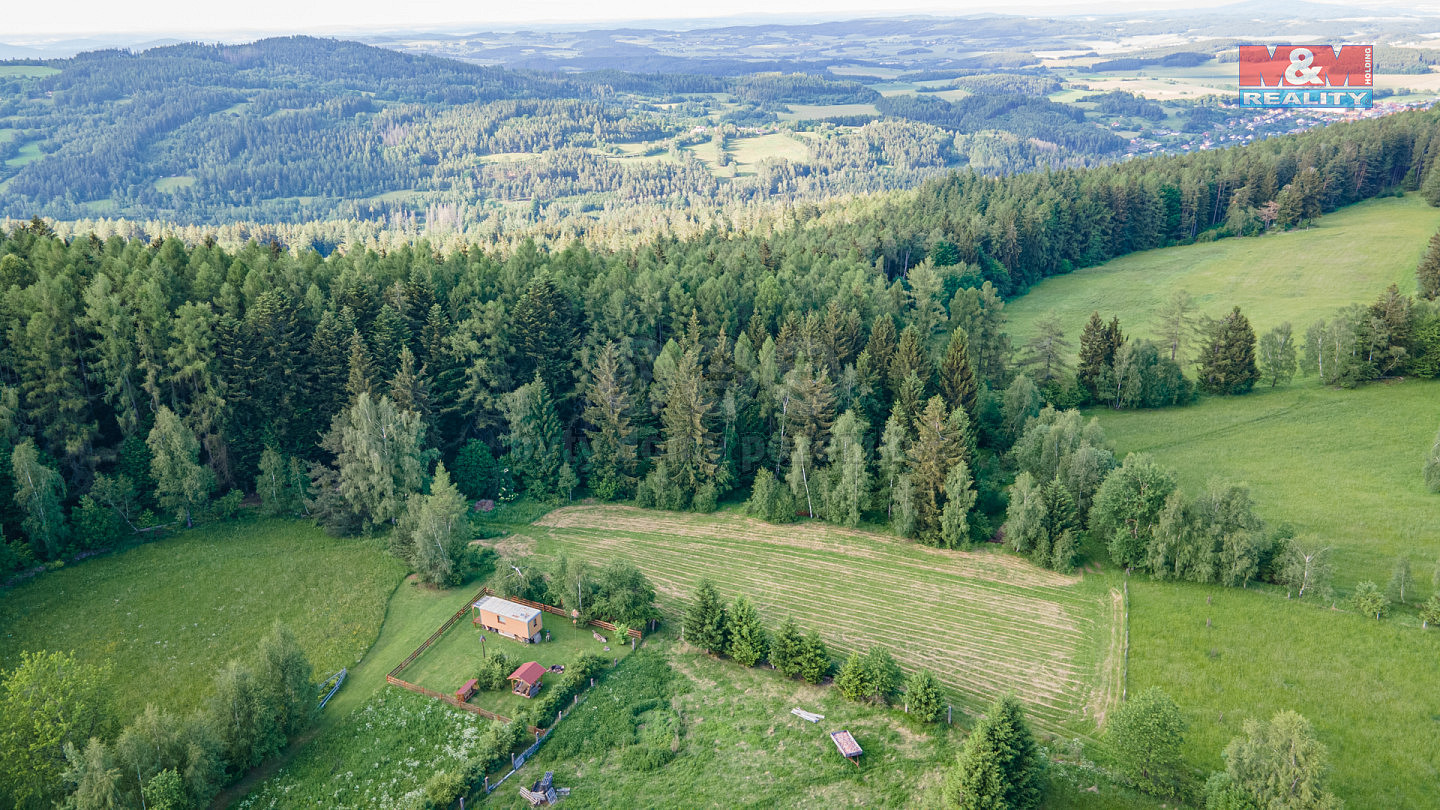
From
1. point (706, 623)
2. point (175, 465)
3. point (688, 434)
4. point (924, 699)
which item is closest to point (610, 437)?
point (688, 434)

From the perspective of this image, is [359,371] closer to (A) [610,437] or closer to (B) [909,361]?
(A) [610,437]

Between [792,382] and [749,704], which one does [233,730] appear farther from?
[792,382]

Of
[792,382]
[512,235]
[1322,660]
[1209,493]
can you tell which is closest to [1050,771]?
[1322,660]

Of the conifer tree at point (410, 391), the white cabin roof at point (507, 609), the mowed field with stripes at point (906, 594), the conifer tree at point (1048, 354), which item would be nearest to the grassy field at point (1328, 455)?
the conifer tree at point (1048, 354)

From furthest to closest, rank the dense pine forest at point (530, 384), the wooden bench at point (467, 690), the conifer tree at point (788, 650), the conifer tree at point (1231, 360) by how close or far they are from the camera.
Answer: the conifer tree at point (1231, 360)
the dense pine forest at point (530, 384)
the conifer tree at point (788, 650)
the wooden bench at point (467, 690)

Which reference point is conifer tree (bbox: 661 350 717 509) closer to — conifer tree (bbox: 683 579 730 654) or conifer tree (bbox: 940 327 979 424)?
conifer tree (bbox: 683 579 730 654)

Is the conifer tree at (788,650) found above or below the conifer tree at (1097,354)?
below

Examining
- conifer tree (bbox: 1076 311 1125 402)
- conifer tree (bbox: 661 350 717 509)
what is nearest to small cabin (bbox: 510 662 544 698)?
conifer tree (bbox: 661 350 717 509)

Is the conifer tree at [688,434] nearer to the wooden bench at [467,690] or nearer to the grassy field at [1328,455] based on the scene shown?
the wooden bench at [467,690]
